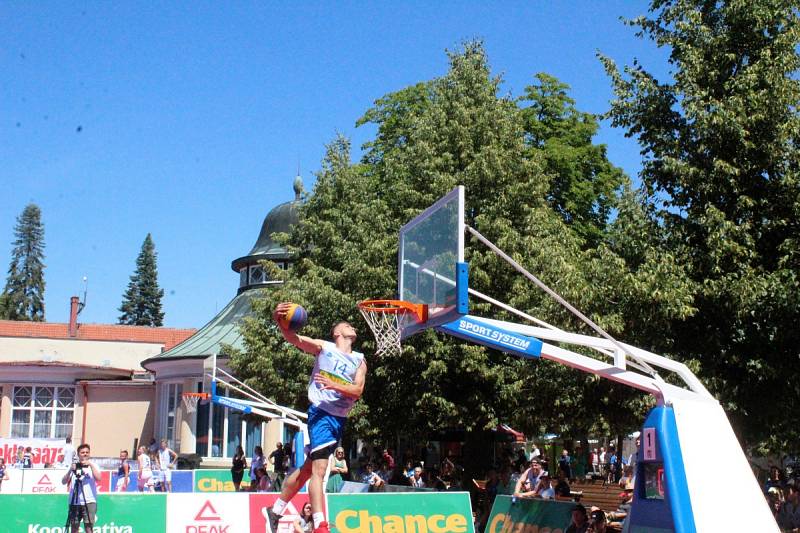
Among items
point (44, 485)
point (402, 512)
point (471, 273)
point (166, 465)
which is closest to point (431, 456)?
point (166, 465)

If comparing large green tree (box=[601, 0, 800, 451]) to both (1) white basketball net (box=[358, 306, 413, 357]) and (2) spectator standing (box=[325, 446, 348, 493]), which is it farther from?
(2) spectator standing (box=[325, 446, 348, 493])

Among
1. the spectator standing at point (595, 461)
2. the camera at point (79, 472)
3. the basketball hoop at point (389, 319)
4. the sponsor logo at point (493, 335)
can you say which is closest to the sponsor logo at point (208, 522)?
the camera at point (79, 472)

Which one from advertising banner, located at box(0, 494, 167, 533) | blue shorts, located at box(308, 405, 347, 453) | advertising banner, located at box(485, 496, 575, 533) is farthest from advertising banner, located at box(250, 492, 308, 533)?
blue shorts, located at box(308, 405, 347, 453)

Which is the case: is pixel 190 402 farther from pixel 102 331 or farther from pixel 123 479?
pixel 102 331

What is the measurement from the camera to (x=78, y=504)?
16609 mm

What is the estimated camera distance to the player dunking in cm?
913

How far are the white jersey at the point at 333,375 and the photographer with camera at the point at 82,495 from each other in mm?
8909

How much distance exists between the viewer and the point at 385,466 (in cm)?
2697

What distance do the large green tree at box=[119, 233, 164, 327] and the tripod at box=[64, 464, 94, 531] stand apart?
104057 millimetres

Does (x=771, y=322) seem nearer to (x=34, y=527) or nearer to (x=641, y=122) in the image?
(x=641, y=122)

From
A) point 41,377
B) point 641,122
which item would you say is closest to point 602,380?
point 641,122

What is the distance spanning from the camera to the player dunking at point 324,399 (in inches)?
360

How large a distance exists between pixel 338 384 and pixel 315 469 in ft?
2.80

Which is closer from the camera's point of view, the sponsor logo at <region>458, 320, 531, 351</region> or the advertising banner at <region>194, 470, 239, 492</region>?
the sponsor logo at <region>458, 320, 531, 351</region>
